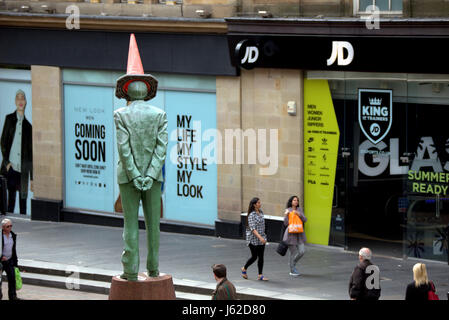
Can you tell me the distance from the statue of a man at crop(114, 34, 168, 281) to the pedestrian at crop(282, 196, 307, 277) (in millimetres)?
4303

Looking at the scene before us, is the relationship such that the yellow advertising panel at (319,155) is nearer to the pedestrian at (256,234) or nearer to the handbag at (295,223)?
the handbag at (295,223)

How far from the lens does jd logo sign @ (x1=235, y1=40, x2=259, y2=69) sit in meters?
21.4

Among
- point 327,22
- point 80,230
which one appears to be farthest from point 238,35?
point 80,230

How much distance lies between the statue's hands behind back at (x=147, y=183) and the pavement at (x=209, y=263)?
3.56m

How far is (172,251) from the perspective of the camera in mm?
21453

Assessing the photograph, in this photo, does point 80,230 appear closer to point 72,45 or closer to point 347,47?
point 72,45

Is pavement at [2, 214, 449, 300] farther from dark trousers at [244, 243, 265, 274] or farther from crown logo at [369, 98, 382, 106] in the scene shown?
crown logo at [369, 98, 382, 106]

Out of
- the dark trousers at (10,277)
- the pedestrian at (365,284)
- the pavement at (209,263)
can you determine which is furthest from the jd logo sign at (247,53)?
the pedestrian at (365,284)

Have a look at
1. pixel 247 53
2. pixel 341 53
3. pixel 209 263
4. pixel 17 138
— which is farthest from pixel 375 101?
pixel 17 138

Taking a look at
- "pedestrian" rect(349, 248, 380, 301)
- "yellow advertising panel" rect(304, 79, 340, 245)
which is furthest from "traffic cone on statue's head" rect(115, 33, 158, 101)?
"yellow advertising panel" rect(304, 79, 340, 245)

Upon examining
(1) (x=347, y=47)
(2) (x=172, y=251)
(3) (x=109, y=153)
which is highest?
(1) (x=347, y=47)

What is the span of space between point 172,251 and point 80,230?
3.96m

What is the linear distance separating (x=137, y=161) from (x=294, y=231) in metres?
4.85
